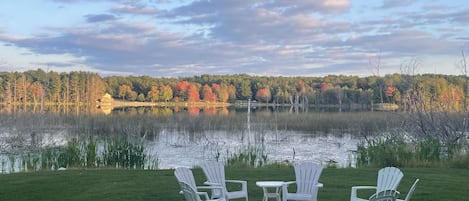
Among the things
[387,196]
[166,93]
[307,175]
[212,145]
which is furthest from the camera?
[166,93]

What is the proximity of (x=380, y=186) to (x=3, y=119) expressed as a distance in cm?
1346

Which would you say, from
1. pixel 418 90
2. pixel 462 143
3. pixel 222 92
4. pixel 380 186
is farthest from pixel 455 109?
pixel 222 92

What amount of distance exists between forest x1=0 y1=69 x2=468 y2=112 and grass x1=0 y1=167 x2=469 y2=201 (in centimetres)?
565

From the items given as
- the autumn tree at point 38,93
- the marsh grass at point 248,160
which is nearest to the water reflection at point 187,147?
the marsh grass at point 248,160

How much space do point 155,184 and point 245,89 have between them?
48.3 m

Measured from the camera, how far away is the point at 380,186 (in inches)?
224

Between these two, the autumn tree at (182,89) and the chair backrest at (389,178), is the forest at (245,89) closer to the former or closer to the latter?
the autumn tree at (182,89)

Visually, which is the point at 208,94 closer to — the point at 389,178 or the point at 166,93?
the point at 166,93

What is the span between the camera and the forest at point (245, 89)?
15.8 meters

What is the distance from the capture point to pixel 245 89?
56.2 metres

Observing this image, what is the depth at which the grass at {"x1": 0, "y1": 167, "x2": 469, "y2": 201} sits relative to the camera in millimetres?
6943

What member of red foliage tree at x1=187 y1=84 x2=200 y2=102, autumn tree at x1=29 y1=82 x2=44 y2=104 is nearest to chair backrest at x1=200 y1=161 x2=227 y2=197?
autumn tree at x1=29 y1=82 x2=44 y2=104

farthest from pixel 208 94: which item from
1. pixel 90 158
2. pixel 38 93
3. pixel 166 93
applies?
pixel 90 158

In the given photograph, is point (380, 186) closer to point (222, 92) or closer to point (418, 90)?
point (418, 90)
